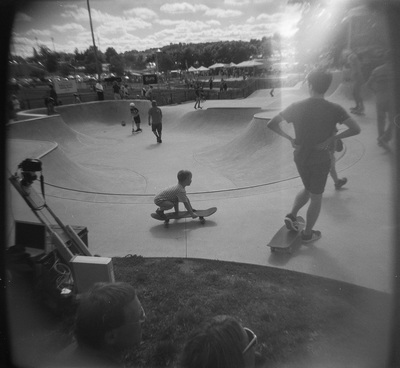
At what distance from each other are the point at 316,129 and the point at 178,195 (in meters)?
2.32

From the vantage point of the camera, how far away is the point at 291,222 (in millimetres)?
3887

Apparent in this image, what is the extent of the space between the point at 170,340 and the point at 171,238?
2012 mm

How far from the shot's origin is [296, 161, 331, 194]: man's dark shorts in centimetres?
342

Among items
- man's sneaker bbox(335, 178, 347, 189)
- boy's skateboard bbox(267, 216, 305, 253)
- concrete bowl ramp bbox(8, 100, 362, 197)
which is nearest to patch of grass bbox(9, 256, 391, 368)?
boy's skateboard bbox(267, 216, 305, 253)

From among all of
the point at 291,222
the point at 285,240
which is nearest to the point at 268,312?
the point at 285,240

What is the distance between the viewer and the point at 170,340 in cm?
255

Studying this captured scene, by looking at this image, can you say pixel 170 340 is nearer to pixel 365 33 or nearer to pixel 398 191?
pixel 398 191

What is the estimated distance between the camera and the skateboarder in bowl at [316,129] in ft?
10.7

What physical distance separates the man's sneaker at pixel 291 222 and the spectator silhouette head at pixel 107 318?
8.79ft

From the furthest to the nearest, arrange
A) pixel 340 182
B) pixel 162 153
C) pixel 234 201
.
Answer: pixel 162 153 < pixel 234 201 < pixel 340 182

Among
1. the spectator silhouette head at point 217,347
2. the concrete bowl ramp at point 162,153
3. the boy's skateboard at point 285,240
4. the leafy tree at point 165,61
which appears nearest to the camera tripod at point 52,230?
the spectator silhouette head at point 217,347

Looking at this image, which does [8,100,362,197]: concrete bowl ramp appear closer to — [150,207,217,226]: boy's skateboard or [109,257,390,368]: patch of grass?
[150,207,217,226]: boy's skateboard

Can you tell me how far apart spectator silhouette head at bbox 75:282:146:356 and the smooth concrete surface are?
7.44 ft

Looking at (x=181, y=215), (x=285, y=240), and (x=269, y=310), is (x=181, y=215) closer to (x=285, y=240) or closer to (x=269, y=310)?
(x=285, y=240)
